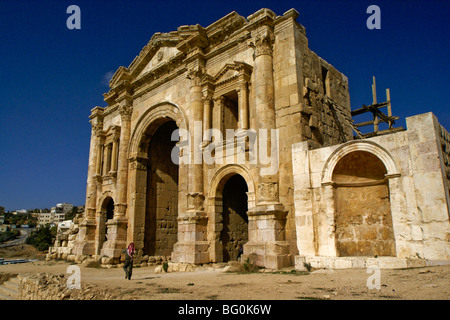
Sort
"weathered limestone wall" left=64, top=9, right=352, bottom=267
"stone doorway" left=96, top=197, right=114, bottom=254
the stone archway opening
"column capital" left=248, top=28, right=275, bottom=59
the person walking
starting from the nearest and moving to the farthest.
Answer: the stone archway opening < the person walking < "weathered limestone wall" left=64, top=9, right=352, bottom=267 < "column capital" left=248, top=28, right=275, bottom=59 < "stone doorway" left=96, top=197, right=114, bottom=254

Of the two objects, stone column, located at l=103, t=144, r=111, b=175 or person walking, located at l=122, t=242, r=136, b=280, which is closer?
person walking, located at l=122, t=242, r=136, b=280

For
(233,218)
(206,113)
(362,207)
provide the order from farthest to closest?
(206,113) → (233,218) → (362,207)

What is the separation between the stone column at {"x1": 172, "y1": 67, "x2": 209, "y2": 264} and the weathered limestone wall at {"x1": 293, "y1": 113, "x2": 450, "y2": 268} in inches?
162

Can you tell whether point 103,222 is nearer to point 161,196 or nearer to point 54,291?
→ point 161,196

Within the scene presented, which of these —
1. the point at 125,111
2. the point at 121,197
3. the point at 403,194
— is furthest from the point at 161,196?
the point at 403,194

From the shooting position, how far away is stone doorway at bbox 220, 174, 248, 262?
1281 centimetres

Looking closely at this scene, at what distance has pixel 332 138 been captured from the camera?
506 inches

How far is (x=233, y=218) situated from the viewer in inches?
523

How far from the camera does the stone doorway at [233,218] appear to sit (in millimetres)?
12812

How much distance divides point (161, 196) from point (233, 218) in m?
5.60

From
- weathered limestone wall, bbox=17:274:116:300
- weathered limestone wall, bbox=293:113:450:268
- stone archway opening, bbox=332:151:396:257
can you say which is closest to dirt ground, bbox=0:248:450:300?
weathered limestone wall, bbox=17:274:116:300

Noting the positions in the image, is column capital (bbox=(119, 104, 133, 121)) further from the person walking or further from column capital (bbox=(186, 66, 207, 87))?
the person walking

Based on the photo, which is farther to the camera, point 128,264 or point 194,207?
point 194,207
